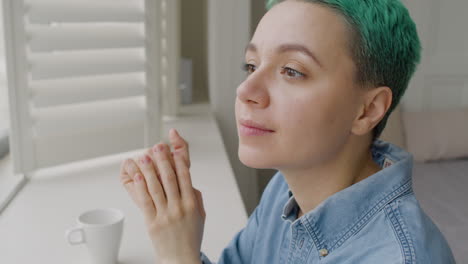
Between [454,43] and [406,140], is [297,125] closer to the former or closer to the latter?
[406,140]

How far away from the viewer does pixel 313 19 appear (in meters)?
0.82

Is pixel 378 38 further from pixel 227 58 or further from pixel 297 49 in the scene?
pixel 227 58

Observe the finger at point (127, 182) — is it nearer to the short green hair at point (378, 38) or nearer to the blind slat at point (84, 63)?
the short green hair at point (378, 38)

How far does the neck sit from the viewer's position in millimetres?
881

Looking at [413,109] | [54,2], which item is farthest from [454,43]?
[54,2]

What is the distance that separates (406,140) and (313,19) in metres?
2.11

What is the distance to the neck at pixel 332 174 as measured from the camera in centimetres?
88

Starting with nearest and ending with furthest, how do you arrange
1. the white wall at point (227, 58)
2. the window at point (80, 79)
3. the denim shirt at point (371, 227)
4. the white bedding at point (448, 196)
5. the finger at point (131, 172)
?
the denim shirt at point (371, 227)
the finger at point (131, 172)
the window at point (80, 79)
the white bedding at point (448, 196)
the white wall at point (227, 58)

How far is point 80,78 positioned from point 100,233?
0.77 m

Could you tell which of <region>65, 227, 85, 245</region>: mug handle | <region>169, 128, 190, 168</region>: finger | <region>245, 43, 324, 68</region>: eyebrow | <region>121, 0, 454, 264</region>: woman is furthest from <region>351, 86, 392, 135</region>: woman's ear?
<region>65, 227, 85, 245</region>: mug handle

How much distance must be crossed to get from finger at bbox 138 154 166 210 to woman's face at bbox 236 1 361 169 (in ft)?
0.57

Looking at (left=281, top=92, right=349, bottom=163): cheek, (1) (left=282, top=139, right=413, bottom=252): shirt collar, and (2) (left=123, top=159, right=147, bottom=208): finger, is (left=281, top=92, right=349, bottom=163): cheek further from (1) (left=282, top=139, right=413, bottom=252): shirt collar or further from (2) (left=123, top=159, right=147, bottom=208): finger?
(2) (left=123, top=159, right=147, bottom=208): finger

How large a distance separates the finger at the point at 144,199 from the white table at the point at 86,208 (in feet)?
0.67

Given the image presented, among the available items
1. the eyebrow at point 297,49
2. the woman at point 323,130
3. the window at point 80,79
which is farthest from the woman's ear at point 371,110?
the window at point 80,79
